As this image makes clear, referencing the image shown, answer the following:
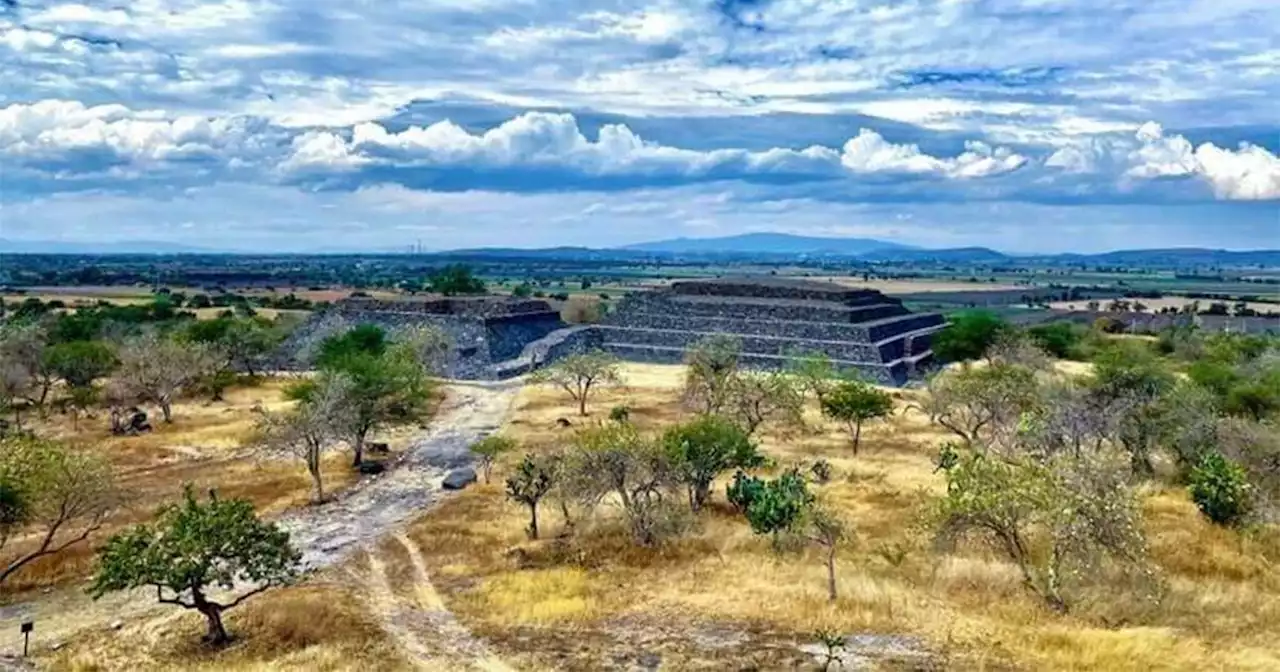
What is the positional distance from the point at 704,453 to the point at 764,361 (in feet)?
141

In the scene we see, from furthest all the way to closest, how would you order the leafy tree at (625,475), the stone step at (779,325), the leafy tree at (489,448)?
1. the stone step at (779,325)
2. the leafy tree at (489,448)
3. the leafy tree at (625,475)

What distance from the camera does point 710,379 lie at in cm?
5106

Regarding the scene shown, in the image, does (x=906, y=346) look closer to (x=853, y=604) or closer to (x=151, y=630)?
(x=853, y=604)

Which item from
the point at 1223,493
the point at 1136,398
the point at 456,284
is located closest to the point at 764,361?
the point at 1136,398

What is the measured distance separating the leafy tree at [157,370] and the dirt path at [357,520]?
14.4 m

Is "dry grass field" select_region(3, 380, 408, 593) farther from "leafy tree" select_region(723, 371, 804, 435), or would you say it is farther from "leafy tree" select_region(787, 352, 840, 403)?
"leafy tree" select_region(787, 352, 840, 403)

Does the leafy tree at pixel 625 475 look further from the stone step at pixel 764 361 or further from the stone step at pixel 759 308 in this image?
the stone step at pixel 759 308

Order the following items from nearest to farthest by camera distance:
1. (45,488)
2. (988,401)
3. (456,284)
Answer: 1. (45,488)
2. (988,401)
3. (456,284)

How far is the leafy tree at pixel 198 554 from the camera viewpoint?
874 inches

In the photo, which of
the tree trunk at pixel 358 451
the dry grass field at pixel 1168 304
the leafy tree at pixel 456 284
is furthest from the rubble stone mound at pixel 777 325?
the dry grass field at pixel 1168 304

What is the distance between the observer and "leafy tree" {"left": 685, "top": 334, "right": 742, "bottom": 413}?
4912 cm

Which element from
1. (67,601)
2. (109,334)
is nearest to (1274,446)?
(67,601)

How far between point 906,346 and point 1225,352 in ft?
71.2

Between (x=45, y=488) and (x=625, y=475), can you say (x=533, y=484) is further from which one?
(x=45, y=488)
